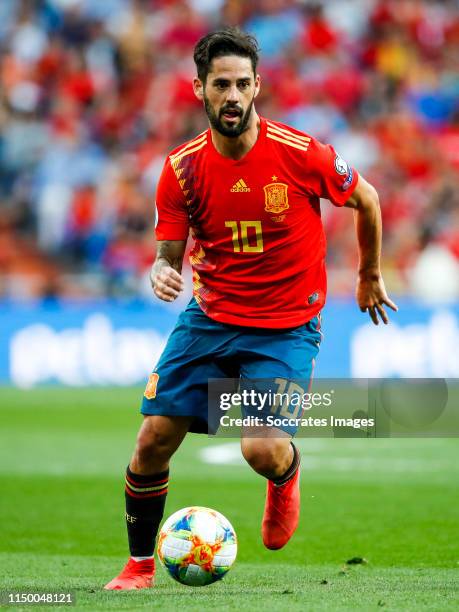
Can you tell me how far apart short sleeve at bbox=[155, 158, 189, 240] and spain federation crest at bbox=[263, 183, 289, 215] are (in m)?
0.37

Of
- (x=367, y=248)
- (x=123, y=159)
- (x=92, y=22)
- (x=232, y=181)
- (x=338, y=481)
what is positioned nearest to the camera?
(x=232, y=181)

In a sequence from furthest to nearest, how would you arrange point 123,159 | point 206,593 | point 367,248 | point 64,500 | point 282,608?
point 123,159 → point 64,500 → point 367,248 → point 206,593 → point 282,608

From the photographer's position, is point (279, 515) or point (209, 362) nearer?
point (209, 362)

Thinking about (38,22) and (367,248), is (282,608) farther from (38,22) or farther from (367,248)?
(38,22)

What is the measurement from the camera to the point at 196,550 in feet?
16.9

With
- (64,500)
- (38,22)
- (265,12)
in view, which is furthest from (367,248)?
(38,22)

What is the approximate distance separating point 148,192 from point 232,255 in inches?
448

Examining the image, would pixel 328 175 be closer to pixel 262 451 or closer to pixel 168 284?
pixel 168 284

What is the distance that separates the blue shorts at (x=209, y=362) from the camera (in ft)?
17.6

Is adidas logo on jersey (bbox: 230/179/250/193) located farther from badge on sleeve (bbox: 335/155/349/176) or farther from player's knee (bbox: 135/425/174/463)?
player's knee (bbox: 135/425/174/463)

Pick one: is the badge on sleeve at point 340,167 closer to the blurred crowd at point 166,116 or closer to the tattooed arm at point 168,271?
the tattooed arm at point 168,271

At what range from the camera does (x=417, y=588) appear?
16.6ft

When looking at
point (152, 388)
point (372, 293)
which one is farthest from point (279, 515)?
point (372, 293)

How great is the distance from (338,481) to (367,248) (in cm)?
406
